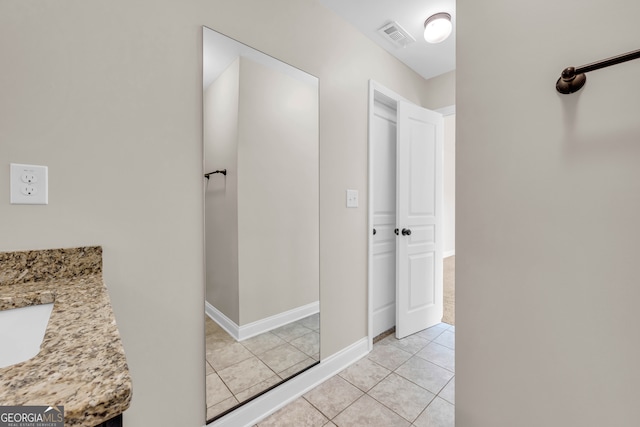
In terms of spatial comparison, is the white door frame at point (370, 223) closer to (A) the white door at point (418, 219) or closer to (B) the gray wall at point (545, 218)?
(A) the white door at point (418, 219)

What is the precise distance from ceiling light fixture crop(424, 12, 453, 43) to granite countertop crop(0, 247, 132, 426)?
2.28 metres

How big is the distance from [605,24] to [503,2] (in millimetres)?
334

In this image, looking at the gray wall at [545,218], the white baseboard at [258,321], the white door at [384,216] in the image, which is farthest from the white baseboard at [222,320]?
the white door at [384,216]

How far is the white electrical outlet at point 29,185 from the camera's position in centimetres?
86

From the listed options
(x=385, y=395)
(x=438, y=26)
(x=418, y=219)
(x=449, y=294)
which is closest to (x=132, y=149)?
(x=385, y=395)

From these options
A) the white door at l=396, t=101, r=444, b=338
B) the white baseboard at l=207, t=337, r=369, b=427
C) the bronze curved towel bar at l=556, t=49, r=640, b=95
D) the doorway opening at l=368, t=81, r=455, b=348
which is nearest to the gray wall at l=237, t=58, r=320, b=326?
Result: the white baseboard at l=207, t=337, r=369, b=427

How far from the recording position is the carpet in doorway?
268cm

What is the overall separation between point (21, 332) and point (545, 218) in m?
1.58

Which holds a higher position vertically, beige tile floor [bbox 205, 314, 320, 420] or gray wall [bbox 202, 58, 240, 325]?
gray wall [bbox 202, 58, 240, 325]

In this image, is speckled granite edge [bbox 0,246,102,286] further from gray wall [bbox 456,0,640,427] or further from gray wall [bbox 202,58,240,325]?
gray wall [bbox 456,0,640,427]

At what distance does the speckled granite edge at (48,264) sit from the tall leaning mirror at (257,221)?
16.4 inches

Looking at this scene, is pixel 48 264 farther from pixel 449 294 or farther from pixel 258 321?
pixel 449 294

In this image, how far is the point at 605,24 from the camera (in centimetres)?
81

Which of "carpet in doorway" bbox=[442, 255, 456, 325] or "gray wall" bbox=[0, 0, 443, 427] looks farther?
"carpet in doorway" bbox=[442, 255, 456, 325]
